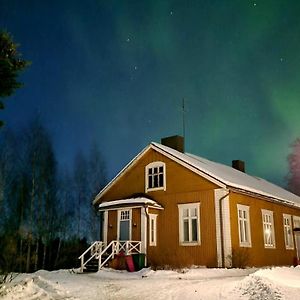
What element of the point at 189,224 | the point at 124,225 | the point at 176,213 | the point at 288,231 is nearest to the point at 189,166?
the point at 176,213

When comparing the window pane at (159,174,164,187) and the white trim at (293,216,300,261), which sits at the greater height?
the window pane at (159,174,164,187)

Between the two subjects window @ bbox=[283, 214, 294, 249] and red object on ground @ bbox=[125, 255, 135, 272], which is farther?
window @ bbox=[283, 214, 294, 249]

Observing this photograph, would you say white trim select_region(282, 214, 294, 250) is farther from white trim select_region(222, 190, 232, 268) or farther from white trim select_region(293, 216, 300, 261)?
white trim select_region(222, 190, 232, 268)

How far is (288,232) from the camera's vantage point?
2544 centimetres

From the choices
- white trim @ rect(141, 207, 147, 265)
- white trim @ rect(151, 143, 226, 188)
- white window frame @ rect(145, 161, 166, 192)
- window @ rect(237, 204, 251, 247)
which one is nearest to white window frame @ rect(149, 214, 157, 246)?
white trim @ rect(141, 207, 147, 265)

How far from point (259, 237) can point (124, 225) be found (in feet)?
24.1

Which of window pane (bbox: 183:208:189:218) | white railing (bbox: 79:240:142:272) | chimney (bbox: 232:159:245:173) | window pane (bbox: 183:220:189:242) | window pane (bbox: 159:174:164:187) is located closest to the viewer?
white railing (bbox: 79:240:142:272)

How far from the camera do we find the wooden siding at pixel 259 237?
19734mm

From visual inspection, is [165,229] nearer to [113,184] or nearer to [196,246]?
[196,246]

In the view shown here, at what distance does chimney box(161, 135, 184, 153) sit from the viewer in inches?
950

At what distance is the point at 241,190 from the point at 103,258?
26.3 ft

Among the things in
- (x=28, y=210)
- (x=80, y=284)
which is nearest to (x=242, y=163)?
(x=28, y=210)

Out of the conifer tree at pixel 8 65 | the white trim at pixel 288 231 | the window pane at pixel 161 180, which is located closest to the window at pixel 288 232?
the white trim at pixel 288 231

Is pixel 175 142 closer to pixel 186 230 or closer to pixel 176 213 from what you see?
pixel 176 213
